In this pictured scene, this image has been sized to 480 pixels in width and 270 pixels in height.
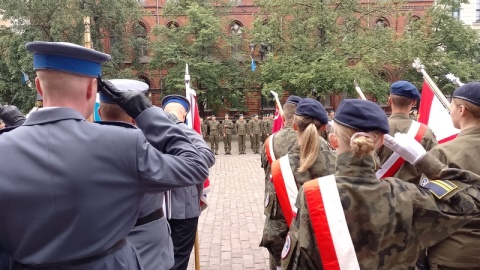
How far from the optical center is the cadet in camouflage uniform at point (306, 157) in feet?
11.6

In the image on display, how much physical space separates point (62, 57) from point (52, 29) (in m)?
26.9

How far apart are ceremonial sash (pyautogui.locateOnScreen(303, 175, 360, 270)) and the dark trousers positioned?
2088mm

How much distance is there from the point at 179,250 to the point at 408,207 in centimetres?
249

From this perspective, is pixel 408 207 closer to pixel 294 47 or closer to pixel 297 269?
pixel 297 269

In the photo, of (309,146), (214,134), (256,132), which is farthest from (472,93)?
(256,132)

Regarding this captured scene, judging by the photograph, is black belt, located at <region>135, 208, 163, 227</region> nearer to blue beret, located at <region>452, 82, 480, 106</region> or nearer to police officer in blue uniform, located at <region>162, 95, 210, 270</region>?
police officer in blue uniform, located at <region>162, 95, 210, 270</region>

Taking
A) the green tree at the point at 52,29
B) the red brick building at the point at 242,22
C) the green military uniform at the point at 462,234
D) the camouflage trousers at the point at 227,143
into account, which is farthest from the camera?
the red brick building at the point at 242,22

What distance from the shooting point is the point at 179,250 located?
4.09m

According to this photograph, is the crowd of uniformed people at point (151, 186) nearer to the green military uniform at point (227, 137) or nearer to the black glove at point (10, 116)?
the black glove at point (10, 116)

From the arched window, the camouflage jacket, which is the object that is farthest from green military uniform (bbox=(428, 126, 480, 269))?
the arched window

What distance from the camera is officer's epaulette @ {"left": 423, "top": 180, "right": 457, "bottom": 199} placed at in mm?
2189

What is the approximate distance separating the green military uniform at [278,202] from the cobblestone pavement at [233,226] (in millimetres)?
1732

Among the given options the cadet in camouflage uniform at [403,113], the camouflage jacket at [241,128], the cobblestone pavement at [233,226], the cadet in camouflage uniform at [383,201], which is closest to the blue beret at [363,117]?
the cadet in camouflage uniform at [383,201]

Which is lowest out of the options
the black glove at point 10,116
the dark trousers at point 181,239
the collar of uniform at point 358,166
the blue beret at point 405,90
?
the dark trousers at point 181,239
